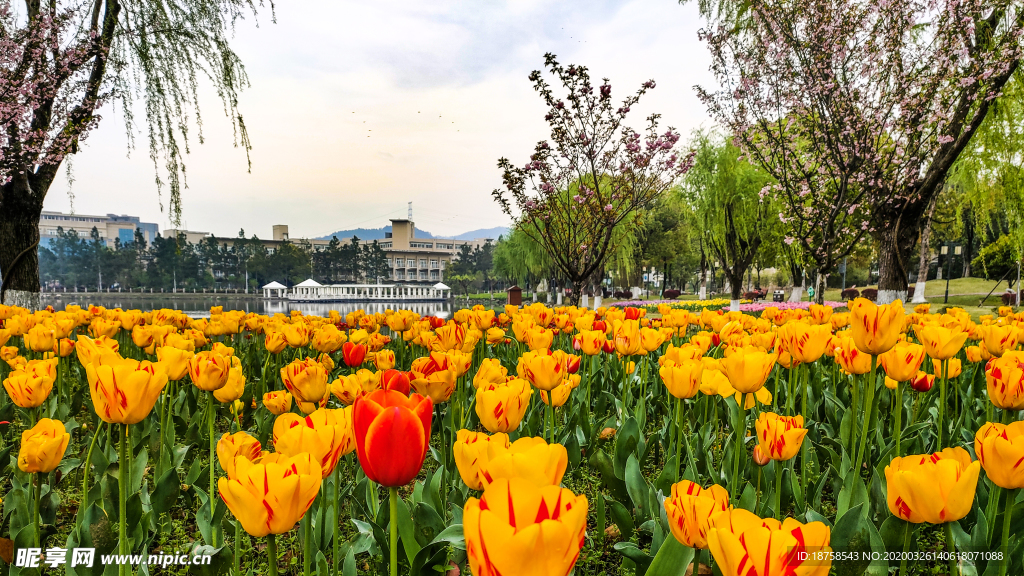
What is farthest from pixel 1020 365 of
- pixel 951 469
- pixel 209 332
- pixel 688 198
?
pixel 688 198

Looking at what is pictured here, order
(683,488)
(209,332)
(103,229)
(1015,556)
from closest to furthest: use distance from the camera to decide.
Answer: (683,488)
(1015,556)
(209,332)
(103,229)

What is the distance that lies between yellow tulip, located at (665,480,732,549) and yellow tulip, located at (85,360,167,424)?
1074mm

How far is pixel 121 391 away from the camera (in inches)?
42.8

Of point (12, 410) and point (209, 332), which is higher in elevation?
point (209, 332)

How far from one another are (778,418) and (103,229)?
16126 cm

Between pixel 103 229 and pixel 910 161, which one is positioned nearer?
pixel 910 161

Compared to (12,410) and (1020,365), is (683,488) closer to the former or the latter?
(1020,365)

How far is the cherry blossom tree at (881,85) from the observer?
23.8ft

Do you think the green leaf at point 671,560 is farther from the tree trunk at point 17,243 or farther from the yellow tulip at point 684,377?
the tree trunk at point 17,243

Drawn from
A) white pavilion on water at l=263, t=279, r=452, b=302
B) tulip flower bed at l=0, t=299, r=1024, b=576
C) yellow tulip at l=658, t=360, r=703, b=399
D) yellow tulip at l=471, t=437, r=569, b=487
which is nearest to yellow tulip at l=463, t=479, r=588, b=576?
tulip flower bed at l=0, t=299, r=1024, b=576

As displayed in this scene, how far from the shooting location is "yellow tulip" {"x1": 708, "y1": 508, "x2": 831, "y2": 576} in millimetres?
579

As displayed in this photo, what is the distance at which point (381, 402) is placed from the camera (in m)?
0.79

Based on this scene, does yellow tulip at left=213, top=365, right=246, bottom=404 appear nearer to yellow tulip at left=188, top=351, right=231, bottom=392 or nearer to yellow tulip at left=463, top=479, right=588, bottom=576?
yellow tulip at left=188, top=351, right=231, bottom=392

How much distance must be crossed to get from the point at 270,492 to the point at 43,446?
96cm
